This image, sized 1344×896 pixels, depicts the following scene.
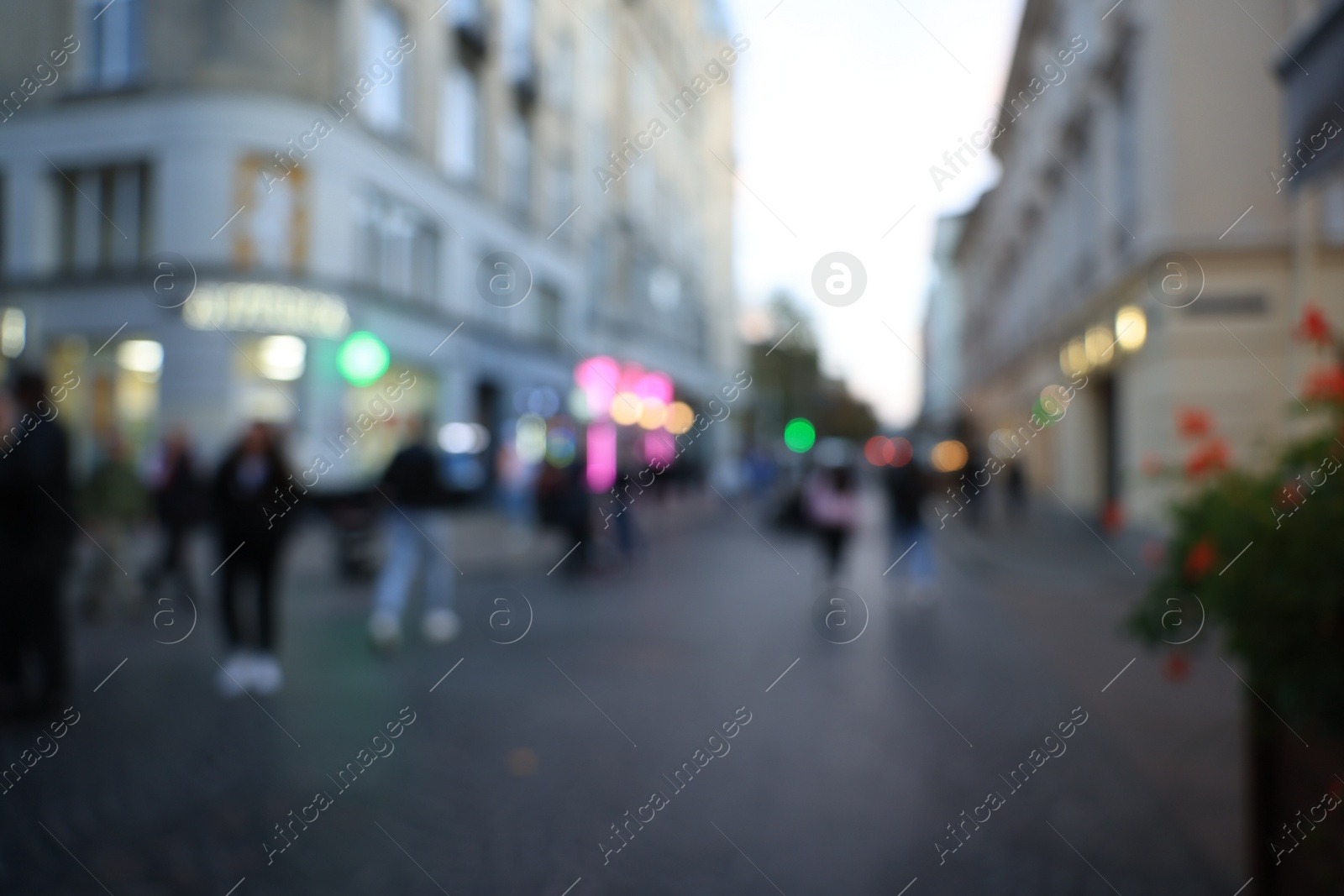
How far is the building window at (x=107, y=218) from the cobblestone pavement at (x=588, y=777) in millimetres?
11337

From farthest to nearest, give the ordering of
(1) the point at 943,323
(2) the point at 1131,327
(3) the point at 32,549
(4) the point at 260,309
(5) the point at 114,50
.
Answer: (1) the point at 943,323 < (2) the point at 1131,327 < (4) the point at 260,309 < (5) the point at 114,50 < (3) the point at 32,549

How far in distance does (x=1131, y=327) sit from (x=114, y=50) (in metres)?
Answer: 18.4

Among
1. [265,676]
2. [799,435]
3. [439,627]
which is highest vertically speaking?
[265,676]

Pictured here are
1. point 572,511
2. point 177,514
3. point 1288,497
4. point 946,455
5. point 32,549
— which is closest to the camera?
point 1288,497

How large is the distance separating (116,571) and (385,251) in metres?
12.6

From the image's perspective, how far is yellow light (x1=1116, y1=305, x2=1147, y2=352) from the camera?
16828mm

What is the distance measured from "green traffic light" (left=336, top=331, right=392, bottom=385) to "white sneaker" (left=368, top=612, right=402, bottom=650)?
8922 millimetres

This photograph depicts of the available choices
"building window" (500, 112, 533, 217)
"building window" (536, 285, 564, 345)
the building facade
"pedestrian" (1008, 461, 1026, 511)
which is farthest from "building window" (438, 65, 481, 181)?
"pedestrian" (1008, 461, 1026, 511)

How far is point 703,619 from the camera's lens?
9.32 meters

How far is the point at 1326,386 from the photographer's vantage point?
9.79 feet

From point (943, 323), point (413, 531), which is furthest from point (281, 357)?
point (943, 323)

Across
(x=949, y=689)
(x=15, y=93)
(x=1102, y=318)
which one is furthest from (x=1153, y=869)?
(x=1102, y=318)

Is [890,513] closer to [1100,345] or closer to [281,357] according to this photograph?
[1100,345]

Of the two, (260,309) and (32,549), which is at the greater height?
(260,309)
